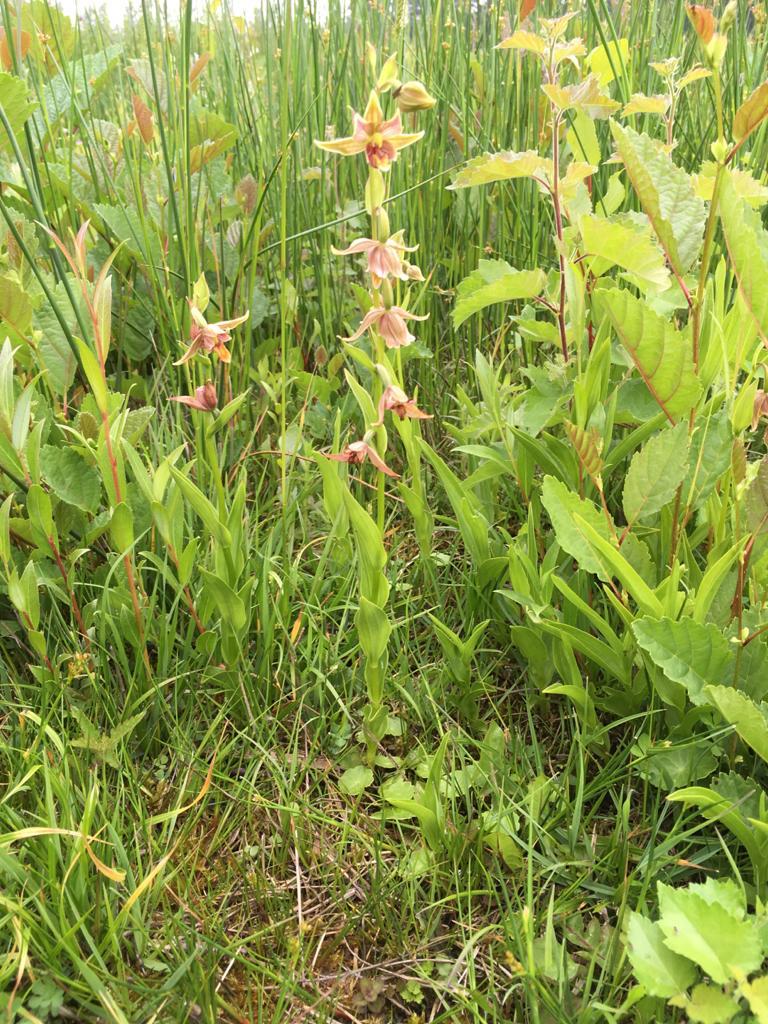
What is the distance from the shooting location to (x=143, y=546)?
1.22 meters

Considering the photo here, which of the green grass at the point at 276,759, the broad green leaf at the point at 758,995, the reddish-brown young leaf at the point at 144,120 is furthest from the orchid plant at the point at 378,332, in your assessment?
the reddish-brown young leaf at the point at 144,120

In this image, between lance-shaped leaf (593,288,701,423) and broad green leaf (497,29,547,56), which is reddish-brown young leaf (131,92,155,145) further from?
lance-shaped leaf (593,288,701,423)

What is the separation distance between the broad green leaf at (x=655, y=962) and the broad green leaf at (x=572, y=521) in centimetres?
38

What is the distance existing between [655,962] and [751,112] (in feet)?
2.81

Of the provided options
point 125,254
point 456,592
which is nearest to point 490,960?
point 456,592

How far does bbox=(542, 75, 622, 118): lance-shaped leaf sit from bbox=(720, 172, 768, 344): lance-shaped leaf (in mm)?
316

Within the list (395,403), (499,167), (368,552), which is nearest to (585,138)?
(499,167)

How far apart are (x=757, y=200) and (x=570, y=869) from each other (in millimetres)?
923

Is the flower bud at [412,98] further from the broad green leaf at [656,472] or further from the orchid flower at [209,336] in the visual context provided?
the broad green leaf at [656,472]

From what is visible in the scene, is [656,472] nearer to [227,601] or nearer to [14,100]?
[227,601]

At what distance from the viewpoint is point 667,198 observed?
102 centimetres

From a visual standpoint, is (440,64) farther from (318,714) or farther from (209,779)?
(209,779)

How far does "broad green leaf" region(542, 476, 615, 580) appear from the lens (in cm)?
96

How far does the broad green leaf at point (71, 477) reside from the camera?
1.10 m
